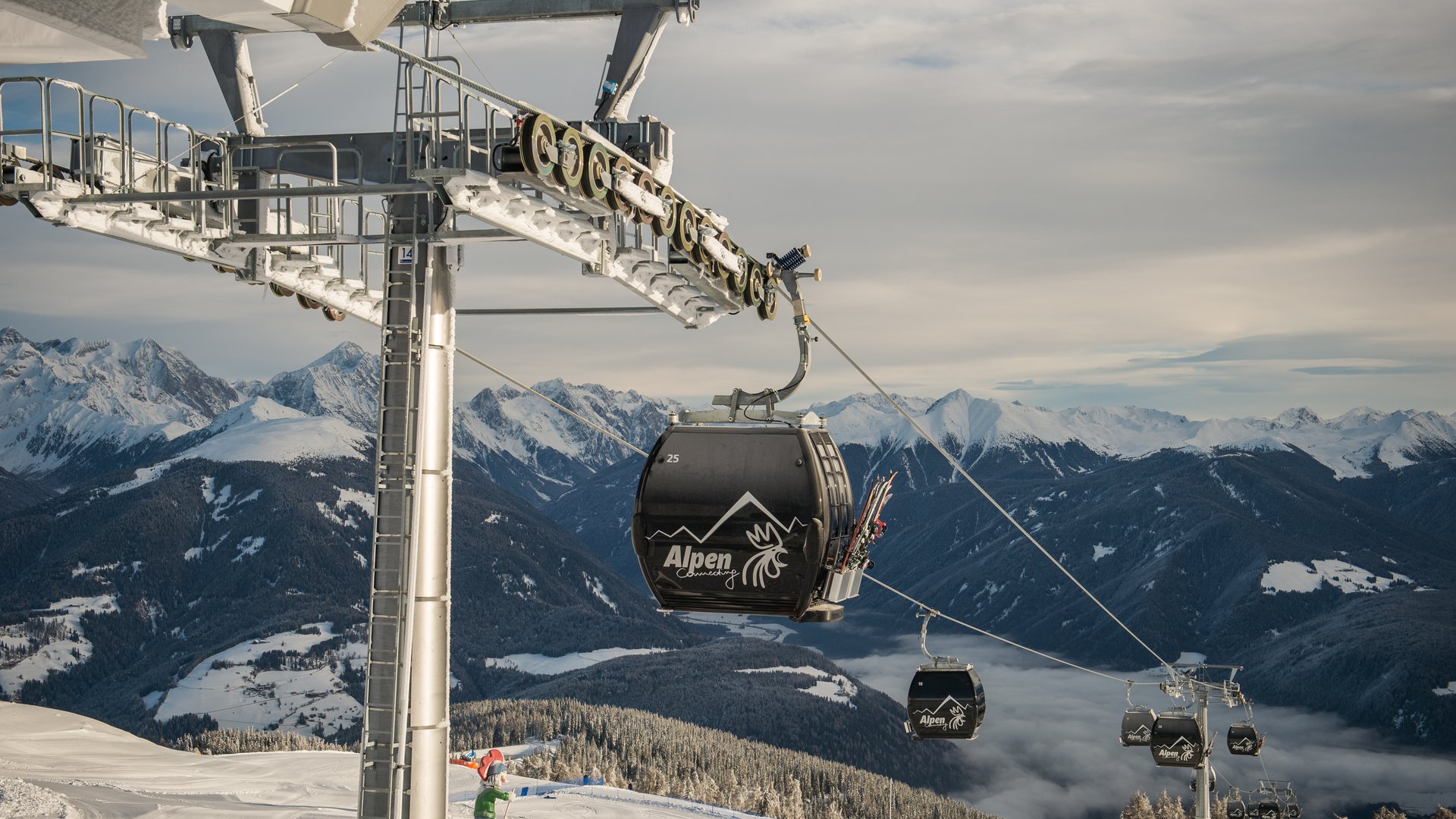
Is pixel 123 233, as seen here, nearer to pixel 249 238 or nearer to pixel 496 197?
pixel 249 238

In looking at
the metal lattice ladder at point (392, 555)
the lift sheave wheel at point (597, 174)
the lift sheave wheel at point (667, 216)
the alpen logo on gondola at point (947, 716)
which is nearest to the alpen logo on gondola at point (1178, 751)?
the alpen logo on gondola at point (947, 716)

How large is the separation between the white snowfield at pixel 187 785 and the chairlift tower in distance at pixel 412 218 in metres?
21.2

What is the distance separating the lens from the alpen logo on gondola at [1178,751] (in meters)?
45.0

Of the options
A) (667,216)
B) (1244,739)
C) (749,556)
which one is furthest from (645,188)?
(1244,739)

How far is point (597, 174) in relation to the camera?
12680 millimetres

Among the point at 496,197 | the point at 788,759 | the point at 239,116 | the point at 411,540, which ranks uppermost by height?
the point at 239,116

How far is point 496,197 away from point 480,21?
5.83 metres

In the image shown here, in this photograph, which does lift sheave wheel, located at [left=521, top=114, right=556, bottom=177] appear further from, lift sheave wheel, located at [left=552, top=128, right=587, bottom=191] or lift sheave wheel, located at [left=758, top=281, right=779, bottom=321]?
lift sheave wheel, located at [left=758, top=281, right=779, bottom=321]

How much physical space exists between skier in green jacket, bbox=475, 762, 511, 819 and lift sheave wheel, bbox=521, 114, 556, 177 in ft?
42.4

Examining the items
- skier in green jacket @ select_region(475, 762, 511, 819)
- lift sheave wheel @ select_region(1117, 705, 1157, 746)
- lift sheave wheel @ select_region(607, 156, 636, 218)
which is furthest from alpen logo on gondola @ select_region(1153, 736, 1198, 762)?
lift sheave wheel @ select_region(607, 156, 636, 218)

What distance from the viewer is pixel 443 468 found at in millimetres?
14156

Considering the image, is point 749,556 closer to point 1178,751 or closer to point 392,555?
point 392,555

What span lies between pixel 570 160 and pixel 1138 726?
134ft

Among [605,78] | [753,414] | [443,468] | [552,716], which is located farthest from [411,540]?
[552,716]
